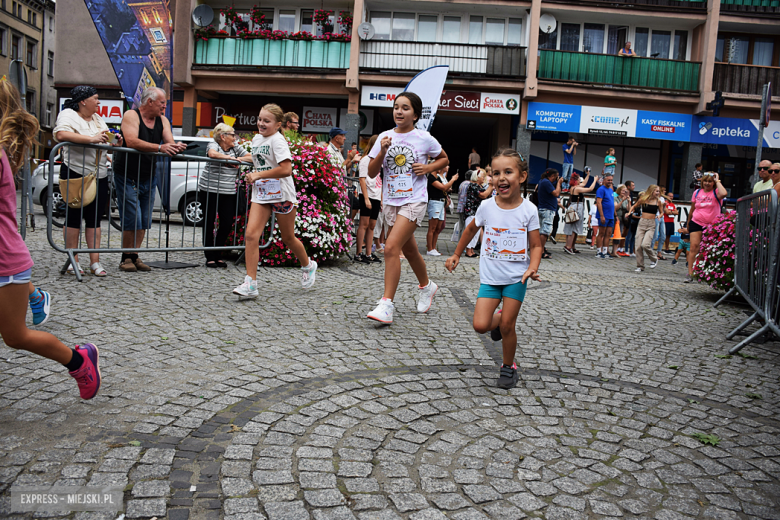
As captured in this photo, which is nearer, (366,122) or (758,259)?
(758,259)

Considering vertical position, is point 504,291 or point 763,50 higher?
point 763,50

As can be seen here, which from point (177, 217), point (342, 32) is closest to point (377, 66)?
point (342, 32)

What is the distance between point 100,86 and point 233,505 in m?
29.5

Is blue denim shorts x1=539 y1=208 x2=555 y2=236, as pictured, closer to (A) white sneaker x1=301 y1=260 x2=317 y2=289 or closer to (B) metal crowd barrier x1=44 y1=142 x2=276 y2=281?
(B) metal crowd barrier x1=44 y1=142 x2=276 y2=281

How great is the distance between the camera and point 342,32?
998 inches

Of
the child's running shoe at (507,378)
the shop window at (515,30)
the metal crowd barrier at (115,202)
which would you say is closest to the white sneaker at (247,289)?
the metal crowd barrier at (115,202)

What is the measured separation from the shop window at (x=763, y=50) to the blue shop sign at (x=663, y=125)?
4867mm

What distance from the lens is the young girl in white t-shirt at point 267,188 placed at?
20.7 feet

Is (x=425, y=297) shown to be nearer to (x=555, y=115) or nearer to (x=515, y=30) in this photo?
(x=555, y=115)

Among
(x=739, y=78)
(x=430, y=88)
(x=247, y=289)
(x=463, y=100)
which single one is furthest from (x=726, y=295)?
(x=739, y=78)

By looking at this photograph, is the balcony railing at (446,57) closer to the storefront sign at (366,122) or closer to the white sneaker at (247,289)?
the storefront sign at (366,122)

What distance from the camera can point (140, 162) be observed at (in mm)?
7496

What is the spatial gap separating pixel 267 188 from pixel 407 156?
160 centimetres

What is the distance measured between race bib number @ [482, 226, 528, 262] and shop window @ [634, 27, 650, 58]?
2492 centimetres
